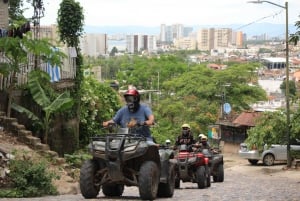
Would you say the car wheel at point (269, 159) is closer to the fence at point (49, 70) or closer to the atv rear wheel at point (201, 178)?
the fence at point (49, 70)

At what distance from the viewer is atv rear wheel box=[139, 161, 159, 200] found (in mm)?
11531

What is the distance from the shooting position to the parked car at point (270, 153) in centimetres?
3553

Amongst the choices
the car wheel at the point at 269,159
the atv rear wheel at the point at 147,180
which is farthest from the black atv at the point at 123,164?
the car wheel at the point at 269,159

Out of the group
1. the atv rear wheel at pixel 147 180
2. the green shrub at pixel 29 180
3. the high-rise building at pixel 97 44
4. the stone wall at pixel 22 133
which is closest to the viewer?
the atv rear wheel at pixel 147 180

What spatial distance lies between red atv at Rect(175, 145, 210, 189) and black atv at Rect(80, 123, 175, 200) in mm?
5875

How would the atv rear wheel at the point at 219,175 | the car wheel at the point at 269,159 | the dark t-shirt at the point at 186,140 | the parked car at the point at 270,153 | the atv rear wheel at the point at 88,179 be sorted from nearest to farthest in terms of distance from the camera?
1. the atv rear wheel at the point at 88,179
2. the dark t-shirt at the point at 186,140
3. the atv rear wheel at the point at 219,175
4. the parked car at the point at 270,153
5. the car wheel at the point at 269,159

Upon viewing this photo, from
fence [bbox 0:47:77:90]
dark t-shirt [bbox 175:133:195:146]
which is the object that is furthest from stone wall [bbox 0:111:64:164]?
dark t-shirt [bbox 175:133:195:146]

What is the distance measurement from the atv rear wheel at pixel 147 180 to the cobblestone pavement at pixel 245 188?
63 cm

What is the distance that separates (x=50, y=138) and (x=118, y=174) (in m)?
12.6

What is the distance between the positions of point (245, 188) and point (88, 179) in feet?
23.5

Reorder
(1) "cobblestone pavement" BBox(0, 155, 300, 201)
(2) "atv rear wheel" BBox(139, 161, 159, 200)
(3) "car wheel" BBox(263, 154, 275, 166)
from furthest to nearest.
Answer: (3) "car wheel" BBox(263, 154, 275, 166) → (1) "cobblestone pavement" BBox(0, 155, 300, 201) → (2) "atv rear wheel" BBox(139, 161, 159, 200)

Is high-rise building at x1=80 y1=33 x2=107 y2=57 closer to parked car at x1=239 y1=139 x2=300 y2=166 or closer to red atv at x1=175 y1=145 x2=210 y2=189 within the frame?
parked car at x1=239 y1=139 x2=300 y2=166

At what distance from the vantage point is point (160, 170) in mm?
A: 12547

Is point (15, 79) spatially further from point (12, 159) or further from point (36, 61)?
point (12, 159)
